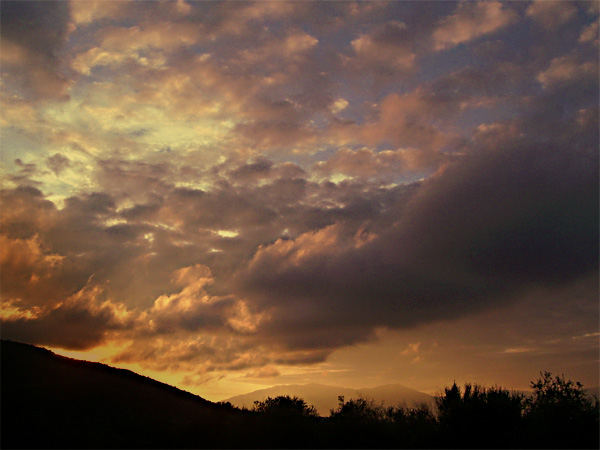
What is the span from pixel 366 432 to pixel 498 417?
33.0ft

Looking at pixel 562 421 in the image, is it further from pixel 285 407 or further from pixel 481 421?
pixel 285 407

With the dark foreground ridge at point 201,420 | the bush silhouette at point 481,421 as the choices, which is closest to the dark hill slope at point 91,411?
the dark foreground ridge at point 201,420

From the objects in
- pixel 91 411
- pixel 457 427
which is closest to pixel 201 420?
pixel 91 411

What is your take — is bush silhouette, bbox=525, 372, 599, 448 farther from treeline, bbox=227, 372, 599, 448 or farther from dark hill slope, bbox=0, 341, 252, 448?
dark hill slope, bbox=0, 341, 252, 448

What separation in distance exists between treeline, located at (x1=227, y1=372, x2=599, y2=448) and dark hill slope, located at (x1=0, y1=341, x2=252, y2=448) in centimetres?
287

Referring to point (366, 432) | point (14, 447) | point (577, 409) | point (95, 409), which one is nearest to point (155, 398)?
point (95, 409)

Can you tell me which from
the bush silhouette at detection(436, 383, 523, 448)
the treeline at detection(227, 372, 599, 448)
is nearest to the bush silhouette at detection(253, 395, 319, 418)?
the treeline at detection(227, 372, 599, 448)

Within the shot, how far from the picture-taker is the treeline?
96.4 feet

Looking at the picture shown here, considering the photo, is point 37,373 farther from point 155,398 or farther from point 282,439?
point 282,439

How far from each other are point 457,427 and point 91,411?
23.4 meters

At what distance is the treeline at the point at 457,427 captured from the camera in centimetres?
2939

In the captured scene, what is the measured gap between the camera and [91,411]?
2695 centimetres

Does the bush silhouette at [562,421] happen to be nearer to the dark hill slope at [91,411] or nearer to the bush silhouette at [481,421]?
the bush silhouette at [481,421]

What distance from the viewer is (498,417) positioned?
33000 mm
